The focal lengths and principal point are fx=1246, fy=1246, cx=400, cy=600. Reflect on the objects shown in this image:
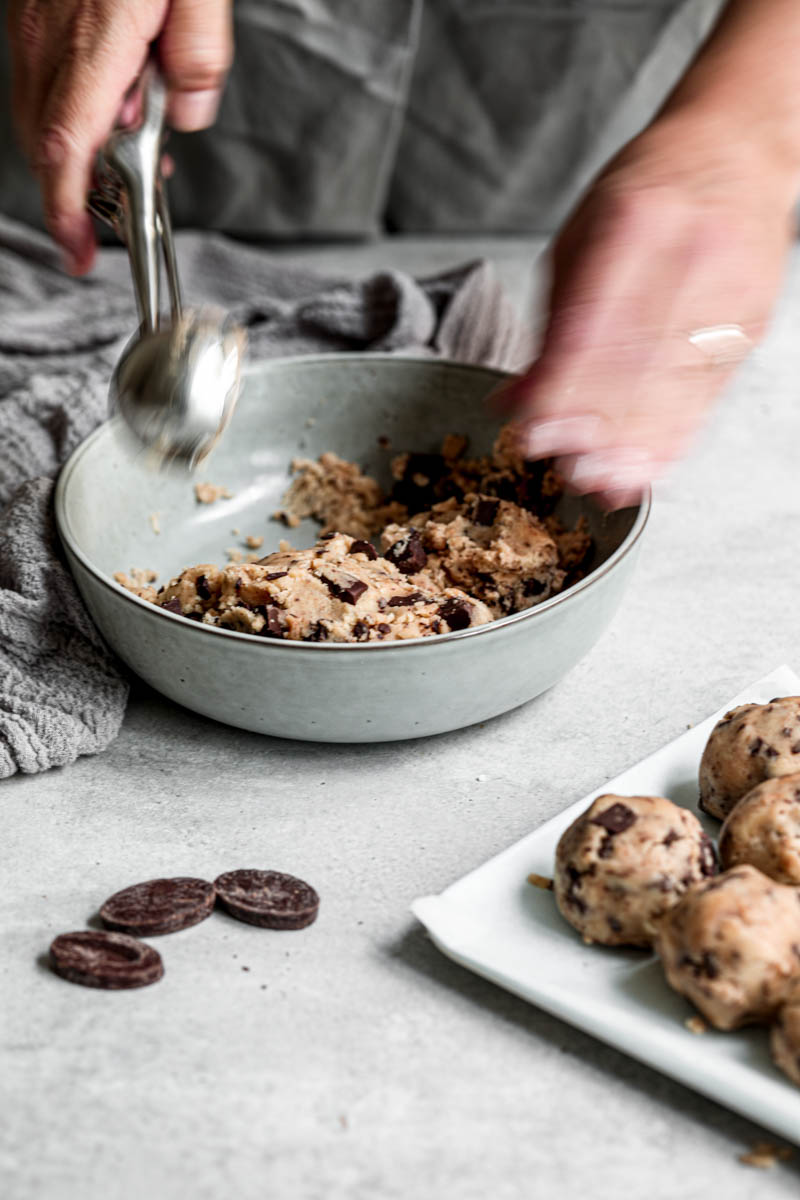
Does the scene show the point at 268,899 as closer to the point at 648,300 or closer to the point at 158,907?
the point at 158,907

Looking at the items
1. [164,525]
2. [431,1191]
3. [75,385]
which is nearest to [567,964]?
[431,1191]

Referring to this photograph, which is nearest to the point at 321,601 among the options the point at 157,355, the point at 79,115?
the point at 157,355

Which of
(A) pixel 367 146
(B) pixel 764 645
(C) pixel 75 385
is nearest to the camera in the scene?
(B) pixel 764 645

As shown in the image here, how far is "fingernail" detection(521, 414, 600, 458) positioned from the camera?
933 millimetres

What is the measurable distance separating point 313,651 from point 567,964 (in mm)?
298

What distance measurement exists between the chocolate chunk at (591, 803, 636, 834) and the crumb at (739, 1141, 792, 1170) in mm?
196

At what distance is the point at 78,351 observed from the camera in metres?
1.72

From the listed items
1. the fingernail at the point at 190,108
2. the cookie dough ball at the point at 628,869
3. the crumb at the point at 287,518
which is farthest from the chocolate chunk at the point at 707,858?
the fingernail at the point at 190,108

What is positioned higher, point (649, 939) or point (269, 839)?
point (649, 939)

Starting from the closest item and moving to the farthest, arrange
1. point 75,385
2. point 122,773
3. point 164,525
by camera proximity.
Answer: point 122,773, point 164,525, point 75,385

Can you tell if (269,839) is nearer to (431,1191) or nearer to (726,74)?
(431,1191)

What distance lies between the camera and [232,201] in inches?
91.6

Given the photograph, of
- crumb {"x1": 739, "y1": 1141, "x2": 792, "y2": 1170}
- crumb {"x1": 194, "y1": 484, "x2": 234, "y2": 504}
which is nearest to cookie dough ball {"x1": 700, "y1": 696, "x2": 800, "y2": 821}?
crumb {"x1": 739, "y1": 1141, "x2": 792, "y2": 1170}

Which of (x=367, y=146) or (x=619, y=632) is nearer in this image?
(x=619, y=632)
